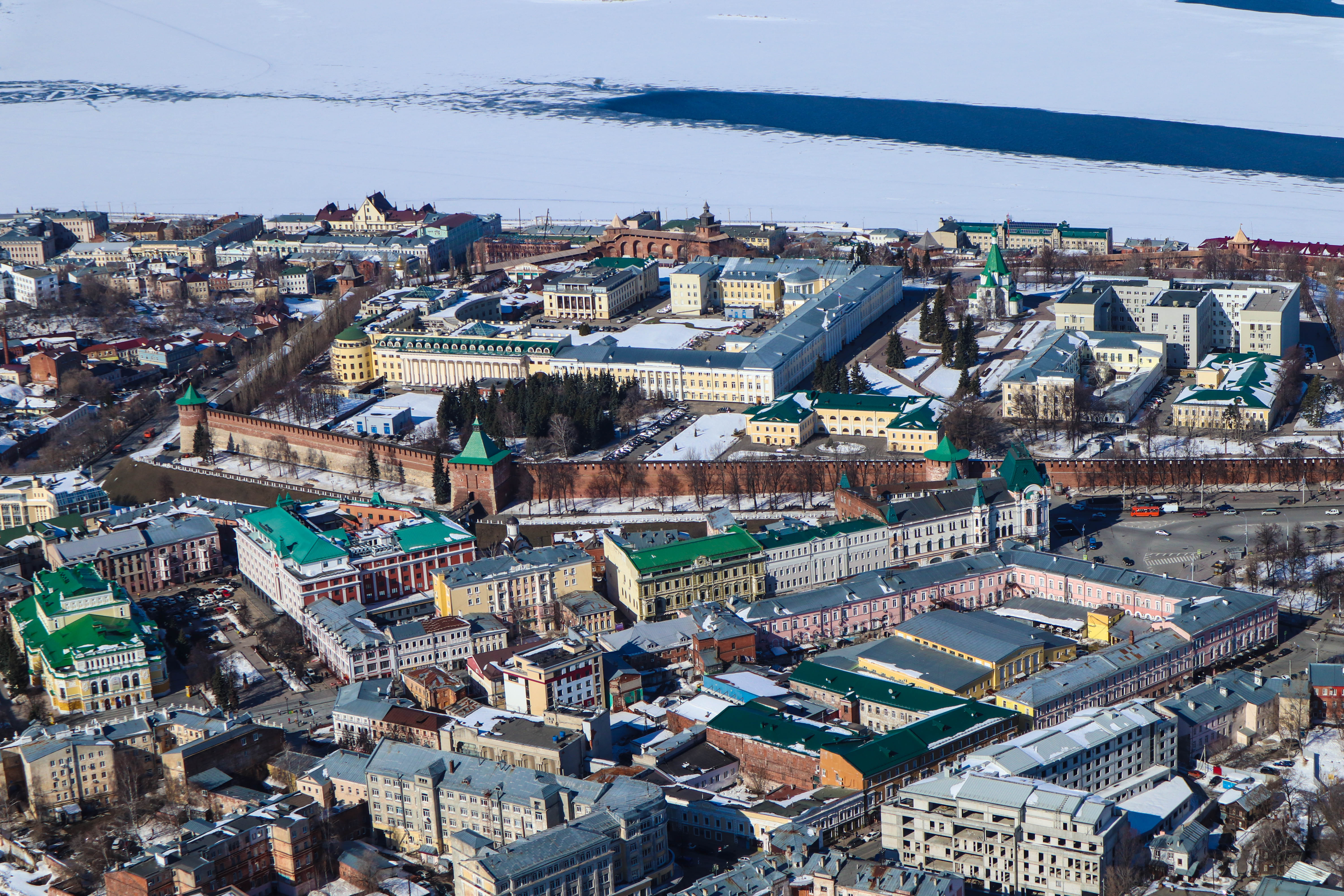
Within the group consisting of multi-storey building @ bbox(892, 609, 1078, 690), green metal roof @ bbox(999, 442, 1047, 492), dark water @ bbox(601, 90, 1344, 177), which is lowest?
multi-storey building @ bbox(892, 609, 1078, 690)

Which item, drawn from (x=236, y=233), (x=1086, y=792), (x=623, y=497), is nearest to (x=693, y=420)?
(x=623, y=497)

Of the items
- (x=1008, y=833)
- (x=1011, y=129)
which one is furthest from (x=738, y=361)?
(x=1011, y=129)

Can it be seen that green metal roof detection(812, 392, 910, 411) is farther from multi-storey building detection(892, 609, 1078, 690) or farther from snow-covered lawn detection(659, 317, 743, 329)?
multi-storey building detection(892, 609, 1078, 690)

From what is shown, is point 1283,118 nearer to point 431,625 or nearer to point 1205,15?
point 1205,15

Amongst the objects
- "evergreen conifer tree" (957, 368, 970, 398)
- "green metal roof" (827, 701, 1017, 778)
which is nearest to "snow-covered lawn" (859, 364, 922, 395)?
"evergreen conifer tree" (957, 368, 970, 398)

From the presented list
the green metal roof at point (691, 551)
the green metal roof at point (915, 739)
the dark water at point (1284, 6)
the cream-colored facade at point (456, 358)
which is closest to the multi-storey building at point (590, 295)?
the cream-colored facade at point (456, 358)

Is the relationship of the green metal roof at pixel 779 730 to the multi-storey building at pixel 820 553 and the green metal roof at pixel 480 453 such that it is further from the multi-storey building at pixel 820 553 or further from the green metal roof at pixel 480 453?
the green metal roof at pixel 480 453

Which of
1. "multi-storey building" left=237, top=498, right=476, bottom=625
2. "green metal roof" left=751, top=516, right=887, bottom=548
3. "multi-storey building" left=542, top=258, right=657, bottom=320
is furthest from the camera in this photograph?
"multi-storey building" left=542, top=258, right=657, bottom=320
